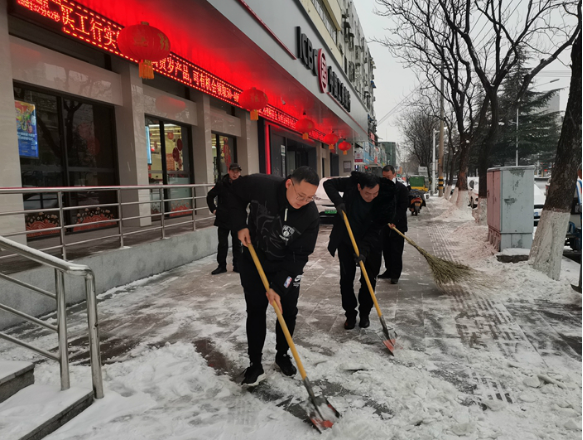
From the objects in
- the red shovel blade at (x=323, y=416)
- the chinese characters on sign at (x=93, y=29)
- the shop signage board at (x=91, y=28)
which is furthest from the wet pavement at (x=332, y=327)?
the chinese characters on sign at (x=93, y=29)

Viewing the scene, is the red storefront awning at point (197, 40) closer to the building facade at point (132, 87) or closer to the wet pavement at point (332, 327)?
the building facade at point (132, 87)

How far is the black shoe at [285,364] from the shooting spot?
3.39 metres

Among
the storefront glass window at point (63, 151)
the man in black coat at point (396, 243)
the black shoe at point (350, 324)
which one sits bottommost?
the black shoe at point (350, 324)

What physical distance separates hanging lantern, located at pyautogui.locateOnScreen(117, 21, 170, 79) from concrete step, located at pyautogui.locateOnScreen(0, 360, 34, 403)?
4356mm

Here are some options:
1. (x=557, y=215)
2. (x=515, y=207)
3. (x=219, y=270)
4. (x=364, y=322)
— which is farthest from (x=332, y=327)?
(x=515, y=207)

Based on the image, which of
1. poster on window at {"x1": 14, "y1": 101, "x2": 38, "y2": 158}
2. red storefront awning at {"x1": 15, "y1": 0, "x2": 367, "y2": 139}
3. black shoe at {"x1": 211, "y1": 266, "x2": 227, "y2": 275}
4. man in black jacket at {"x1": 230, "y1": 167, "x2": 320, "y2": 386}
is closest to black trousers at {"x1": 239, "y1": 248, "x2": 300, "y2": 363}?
man in black jacket at {"x1": 230, "y1": 167, "x2": 320, "y2": 386}

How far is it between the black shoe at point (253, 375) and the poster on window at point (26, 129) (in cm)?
589

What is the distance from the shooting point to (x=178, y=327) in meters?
4.47

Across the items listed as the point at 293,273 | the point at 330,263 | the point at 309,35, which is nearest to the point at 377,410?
the point at 293,273

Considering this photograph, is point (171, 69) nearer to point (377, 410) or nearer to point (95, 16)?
point (95, 16)

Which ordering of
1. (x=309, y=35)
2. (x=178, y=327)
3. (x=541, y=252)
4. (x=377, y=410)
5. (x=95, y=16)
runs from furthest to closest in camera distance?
(x=309, y=35)
(x=95, y=16)
(x=541, y=252)
(x=178, y=327)
(x=377, y=410)

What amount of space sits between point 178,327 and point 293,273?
6.45ft

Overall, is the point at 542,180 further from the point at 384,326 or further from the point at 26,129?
the point at 26,129

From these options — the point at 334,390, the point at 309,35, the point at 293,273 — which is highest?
the point at 309,35
